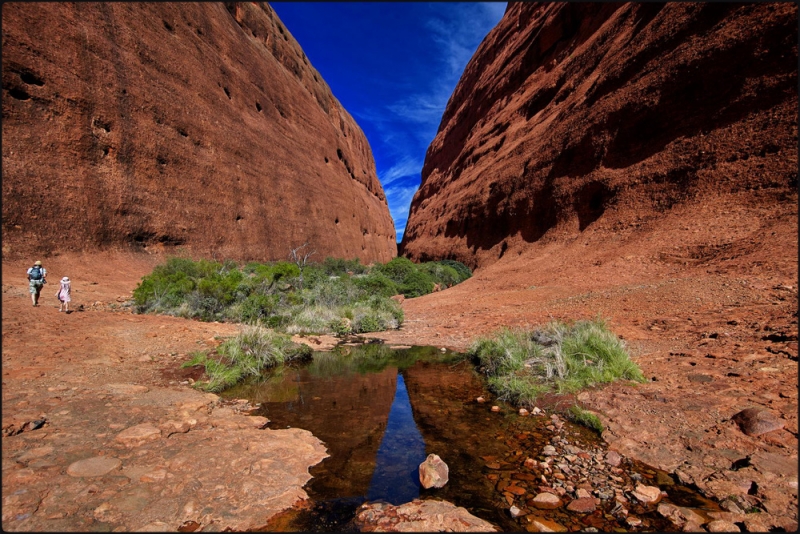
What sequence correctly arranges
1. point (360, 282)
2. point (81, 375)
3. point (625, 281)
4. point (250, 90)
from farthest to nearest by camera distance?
point (250, 90) < point (360, 282) < point (625, 281) < point (81, 375)

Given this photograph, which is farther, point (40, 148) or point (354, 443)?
point (40, 148)

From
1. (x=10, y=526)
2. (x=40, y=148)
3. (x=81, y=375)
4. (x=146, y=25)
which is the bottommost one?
(x=10, y=526)

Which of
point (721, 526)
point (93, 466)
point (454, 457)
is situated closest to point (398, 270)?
point (454, 457)

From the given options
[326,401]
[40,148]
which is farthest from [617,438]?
[40,148]

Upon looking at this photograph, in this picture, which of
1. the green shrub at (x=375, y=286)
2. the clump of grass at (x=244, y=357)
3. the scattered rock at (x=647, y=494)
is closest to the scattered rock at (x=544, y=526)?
the scattered rock at (x=647, y=494)

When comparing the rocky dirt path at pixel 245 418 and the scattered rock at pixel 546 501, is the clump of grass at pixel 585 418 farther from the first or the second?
the scattered rock at pixel 546 501

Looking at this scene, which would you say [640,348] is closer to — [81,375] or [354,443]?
[354,443]

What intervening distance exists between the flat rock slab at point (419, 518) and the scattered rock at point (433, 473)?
0.24 metres

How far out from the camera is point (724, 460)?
9.27ft

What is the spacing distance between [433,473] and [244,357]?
171 inches

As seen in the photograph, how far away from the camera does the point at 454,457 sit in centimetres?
332

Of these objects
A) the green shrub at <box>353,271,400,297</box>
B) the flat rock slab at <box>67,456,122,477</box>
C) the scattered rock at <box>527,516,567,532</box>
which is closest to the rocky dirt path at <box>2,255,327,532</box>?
the flat rock slab at <box>67,456,122,477</box>

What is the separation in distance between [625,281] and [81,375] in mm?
12520

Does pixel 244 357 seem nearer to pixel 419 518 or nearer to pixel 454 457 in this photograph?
pixel 454 457
